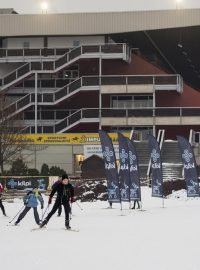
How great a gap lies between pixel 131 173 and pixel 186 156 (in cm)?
359

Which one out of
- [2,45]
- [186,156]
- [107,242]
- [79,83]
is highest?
[2,45]

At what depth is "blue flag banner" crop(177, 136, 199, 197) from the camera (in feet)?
94.3

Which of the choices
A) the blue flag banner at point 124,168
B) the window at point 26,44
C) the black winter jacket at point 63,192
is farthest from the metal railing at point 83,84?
the black winter jacket at point 63,192

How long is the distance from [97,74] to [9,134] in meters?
12.0

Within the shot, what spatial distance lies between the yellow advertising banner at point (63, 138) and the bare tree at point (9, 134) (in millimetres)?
612

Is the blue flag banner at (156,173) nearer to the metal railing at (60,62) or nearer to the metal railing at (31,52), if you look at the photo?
the metal railing at (60,62)

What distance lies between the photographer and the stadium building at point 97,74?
5472 centimetres

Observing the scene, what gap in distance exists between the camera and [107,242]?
14617mm

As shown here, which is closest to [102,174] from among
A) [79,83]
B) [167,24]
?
[79,83]

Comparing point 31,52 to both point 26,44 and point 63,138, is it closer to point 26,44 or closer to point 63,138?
point 26,44

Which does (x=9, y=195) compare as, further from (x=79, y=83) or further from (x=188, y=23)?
(x=188, y=23)

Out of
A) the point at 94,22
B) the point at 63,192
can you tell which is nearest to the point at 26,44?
the point at 94,22

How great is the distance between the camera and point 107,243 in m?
14.4

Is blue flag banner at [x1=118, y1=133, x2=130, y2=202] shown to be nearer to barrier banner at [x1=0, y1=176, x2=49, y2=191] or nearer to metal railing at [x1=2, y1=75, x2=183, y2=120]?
barrier banner at [x1=0, y1=176, x2=49, y2=191]
